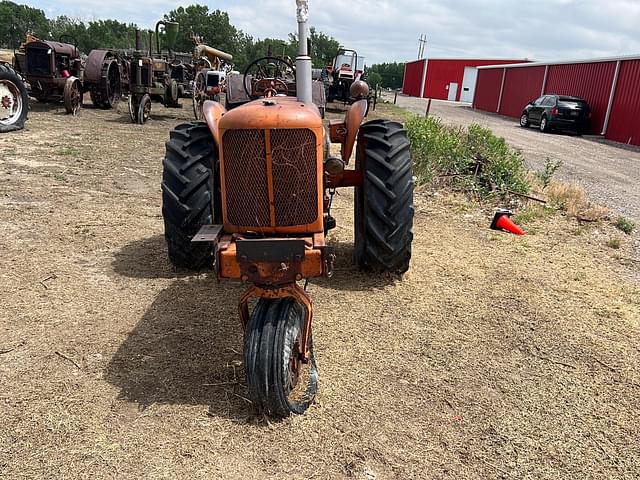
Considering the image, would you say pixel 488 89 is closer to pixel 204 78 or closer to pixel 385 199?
pixel 204 78

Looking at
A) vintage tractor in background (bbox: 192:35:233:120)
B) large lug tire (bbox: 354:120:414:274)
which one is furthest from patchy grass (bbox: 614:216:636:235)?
vintage tractor in background (bbox: 192:35:233:120)

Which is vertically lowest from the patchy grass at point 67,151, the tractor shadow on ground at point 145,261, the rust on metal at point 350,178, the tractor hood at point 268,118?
the tractor shadow on ground at point 145,261

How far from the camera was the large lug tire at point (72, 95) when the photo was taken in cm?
1359

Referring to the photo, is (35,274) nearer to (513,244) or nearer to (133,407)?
(133,407)

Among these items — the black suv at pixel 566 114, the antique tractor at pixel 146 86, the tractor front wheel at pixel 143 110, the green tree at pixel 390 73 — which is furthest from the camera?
the green tree at pixel 390 73

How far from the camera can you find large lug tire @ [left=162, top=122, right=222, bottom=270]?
4098 mm

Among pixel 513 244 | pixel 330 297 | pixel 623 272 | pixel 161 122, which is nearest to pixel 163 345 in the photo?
pixel 330 297

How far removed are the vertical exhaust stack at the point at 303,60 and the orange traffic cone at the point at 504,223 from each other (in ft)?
11.4

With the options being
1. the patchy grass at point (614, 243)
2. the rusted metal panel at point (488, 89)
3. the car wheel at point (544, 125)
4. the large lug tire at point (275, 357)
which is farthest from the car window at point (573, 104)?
the large lug tire at point (275, 357)

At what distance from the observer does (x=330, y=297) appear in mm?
4309

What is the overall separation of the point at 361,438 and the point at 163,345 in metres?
1.45

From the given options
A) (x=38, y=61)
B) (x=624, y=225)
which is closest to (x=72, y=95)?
(x=38, y=61)

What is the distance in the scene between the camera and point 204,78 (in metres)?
16.9

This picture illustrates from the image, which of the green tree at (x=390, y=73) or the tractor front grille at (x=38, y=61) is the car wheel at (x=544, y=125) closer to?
the tractor front grille at (x=38, y=61)
